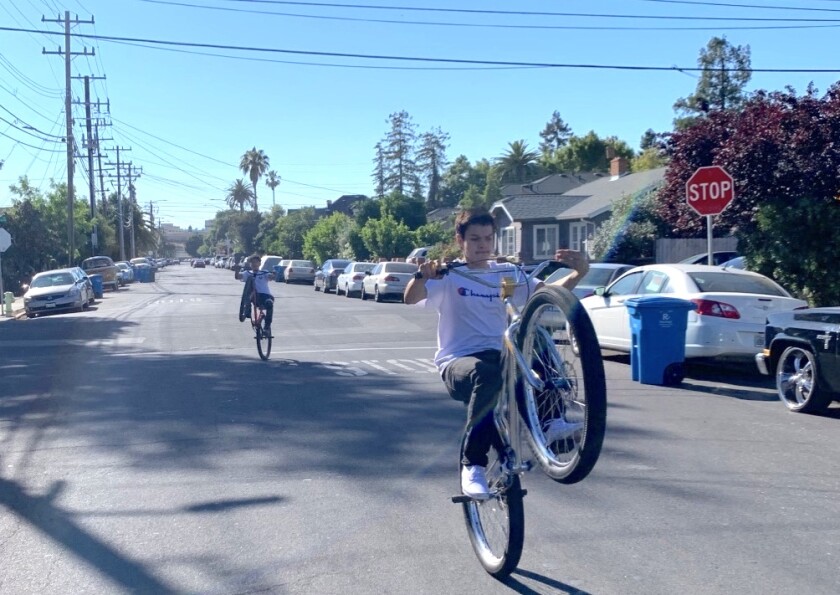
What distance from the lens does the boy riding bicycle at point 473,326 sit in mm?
4695

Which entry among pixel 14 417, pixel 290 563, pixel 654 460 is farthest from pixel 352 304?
pixel 290 563

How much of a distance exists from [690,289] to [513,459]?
27.6 ft

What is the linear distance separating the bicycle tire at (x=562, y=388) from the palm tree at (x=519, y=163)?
84695 millimetres

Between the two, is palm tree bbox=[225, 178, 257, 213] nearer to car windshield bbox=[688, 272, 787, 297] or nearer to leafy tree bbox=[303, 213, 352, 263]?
leafy tree bbox=[303, 213, 352, 263]

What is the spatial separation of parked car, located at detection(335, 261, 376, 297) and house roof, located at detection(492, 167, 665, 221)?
36.4 feet

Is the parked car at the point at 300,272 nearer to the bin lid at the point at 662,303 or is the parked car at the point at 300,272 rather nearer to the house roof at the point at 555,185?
the house roof at the point at 555,185

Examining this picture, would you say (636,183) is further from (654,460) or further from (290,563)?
(290,563)

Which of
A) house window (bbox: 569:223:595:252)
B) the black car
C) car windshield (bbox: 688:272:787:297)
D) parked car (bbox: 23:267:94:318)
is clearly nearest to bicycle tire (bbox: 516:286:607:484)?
the black car

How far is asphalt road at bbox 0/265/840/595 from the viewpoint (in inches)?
195

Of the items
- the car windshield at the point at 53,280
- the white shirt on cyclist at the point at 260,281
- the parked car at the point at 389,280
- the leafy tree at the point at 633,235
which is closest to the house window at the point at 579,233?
the leafy tree at the point at 633,235

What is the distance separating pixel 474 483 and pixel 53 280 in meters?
28.5

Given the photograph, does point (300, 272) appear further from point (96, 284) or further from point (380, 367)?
point (380, 367)

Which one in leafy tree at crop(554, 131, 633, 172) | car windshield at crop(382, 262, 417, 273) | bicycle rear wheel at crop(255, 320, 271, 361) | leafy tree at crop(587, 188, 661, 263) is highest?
leafy tree at crop(554, 131, 633, 172)

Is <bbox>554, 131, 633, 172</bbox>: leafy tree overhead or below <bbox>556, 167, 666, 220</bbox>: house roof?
overhead
